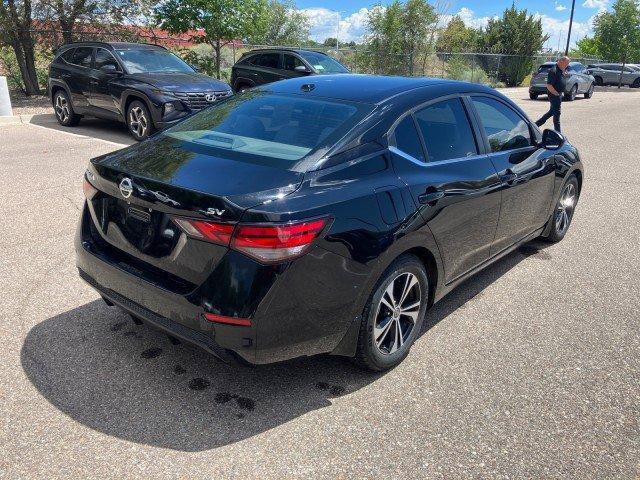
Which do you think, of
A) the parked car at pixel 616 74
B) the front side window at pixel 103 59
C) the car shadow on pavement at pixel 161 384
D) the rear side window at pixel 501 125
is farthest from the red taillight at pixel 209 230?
the parked car at pixel 616 74

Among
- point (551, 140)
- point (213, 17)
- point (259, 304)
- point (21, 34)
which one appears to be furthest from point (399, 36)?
point (259, 304)

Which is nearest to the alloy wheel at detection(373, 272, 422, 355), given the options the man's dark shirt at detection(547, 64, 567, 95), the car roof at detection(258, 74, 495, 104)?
the car roof at detection(258, 74, 495, 104)

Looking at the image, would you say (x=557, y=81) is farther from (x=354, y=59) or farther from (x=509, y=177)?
(x=354, y=59)

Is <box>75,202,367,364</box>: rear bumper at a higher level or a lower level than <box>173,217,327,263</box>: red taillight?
lower

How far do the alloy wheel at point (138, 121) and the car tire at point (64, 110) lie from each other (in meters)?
2.34

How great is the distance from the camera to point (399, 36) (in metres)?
26.0

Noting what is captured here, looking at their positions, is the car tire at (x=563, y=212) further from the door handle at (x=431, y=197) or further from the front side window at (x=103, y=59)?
the front side window at (x=103, y=59)

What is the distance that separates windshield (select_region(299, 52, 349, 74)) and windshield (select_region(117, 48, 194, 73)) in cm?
364

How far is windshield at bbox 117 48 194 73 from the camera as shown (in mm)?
10602

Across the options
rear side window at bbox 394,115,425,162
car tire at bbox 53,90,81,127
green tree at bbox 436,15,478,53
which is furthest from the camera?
Result: green tree at bbox 436,15,478,53

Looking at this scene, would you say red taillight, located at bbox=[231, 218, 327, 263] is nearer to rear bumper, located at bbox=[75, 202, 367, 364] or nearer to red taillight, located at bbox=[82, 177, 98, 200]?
rear bumper, located at bbox=[75, 202, 367, 364]

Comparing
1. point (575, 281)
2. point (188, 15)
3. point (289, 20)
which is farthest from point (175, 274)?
point (289, 20)

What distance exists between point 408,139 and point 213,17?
14.8 metres

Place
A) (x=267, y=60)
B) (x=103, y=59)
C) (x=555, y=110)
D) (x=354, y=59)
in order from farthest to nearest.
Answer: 1. (x=354, y=59)
2. (x=267, y=60)
3. (x=555, y=110)
4. (x=103, y=59)
